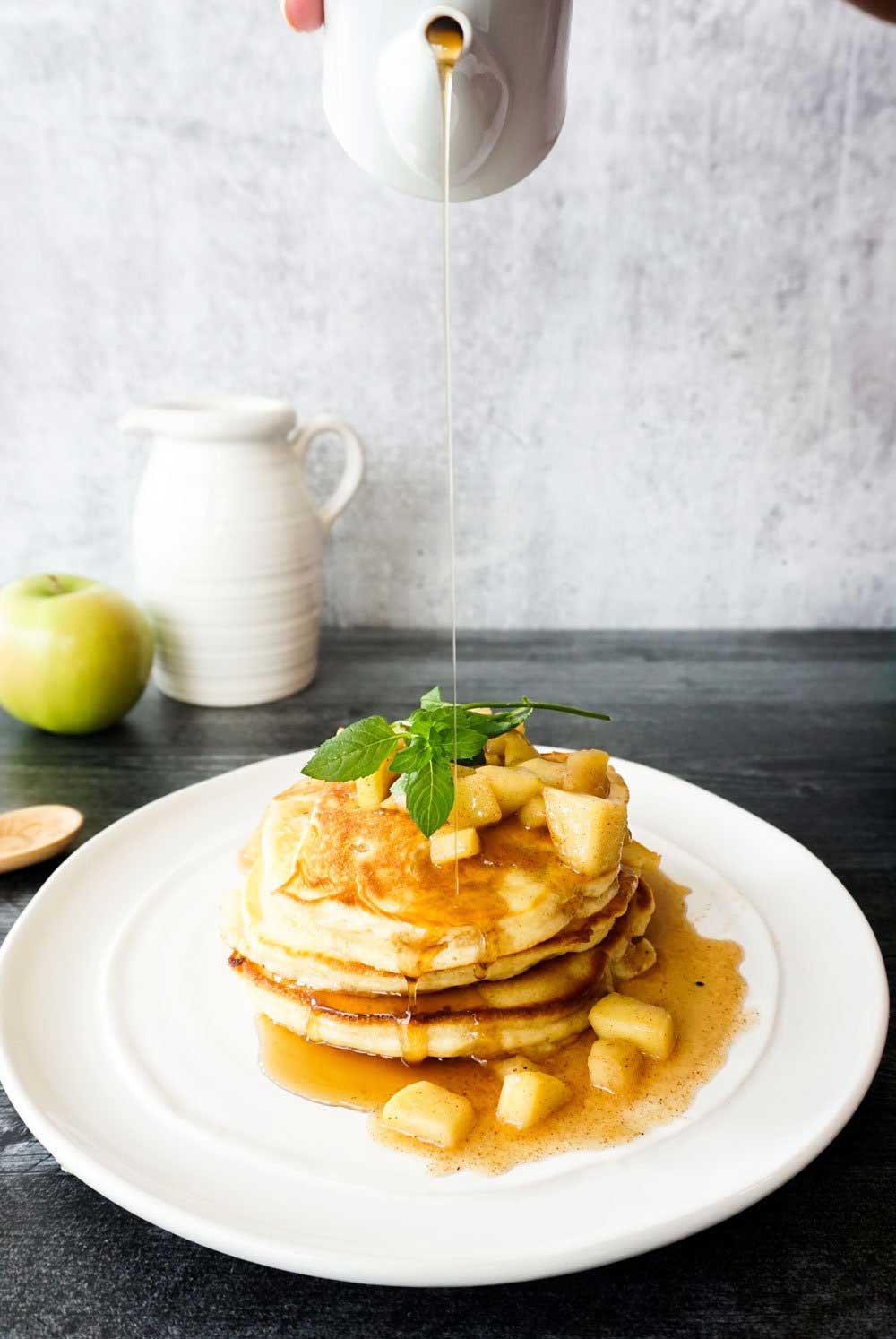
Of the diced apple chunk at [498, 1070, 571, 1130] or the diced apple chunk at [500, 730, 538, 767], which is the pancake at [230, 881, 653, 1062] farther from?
the diced apple chunk at [500, 730, 538, 767]

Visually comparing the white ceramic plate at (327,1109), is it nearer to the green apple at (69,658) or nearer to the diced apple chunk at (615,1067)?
the diced apple chunk at (615,1067)

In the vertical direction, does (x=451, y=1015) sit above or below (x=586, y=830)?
below

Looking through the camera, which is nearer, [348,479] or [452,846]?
→ [452,846]

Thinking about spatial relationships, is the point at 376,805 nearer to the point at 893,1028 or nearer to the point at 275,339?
the point at 893,1028

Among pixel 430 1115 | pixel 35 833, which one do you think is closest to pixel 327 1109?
pixel 430 1115

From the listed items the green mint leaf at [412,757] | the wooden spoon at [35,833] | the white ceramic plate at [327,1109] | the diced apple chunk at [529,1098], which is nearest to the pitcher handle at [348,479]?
the wooden spoon at [35,833]

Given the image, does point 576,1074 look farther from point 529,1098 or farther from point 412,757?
point 412,757

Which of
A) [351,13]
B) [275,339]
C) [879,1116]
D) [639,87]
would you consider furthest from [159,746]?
[639,87]
